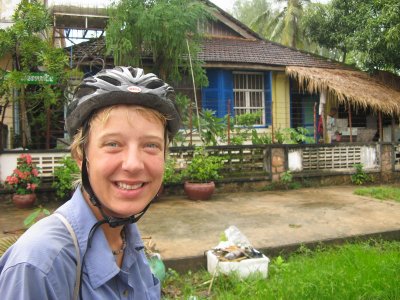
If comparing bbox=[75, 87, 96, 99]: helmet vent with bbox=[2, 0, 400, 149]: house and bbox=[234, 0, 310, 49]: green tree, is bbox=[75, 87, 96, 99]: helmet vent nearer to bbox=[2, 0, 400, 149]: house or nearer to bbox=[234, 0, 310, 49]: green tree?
bbox=[2, 0, 400, 149]: house

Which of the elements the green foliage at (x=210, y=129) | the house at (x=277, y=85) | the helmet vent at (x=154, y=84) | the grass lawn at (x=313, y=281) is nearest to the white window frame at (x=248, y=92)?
the house at (x=277, y=85)

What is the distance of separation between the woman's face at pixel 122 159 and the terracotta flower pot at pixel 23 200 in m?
5.90

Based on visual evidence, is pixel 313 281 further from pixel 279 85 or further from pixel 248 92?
pixel 279 85

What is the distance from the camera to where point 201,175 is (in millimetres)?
7453

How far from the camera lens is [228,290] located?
3328 mm

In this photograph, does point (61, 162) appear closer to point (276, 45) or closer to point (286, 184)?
point (286, 184)

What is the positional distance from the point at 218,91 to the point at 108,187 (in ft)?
35.0

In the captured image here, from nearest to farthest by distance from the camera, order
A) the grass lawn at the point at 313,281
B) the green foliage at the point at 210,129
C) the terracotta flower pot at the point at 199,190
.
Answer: the grass lawn at the point at 313,281
the terracotta flower pot at the point at 199,190
the green foliage at the point at 210,129

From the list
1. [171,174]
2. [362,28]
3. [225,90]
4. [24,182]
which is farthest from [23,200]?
[362,28]

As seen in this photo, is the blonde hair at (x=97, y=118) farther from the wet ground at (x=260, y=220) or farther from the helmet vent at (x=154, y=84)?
the wet ground at (x=260, y=220)

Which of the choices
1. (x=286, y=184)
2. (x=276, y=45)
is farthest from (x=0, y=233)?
(x=276, y=45)

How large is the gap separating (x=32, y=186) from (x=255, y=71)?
26.5 feet

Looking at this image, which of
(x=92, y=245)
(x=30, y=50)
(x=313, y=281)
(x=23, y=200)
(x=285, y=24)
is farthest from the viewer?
(x=285, y=24)

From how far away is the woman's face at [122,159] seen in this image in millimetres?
1255
